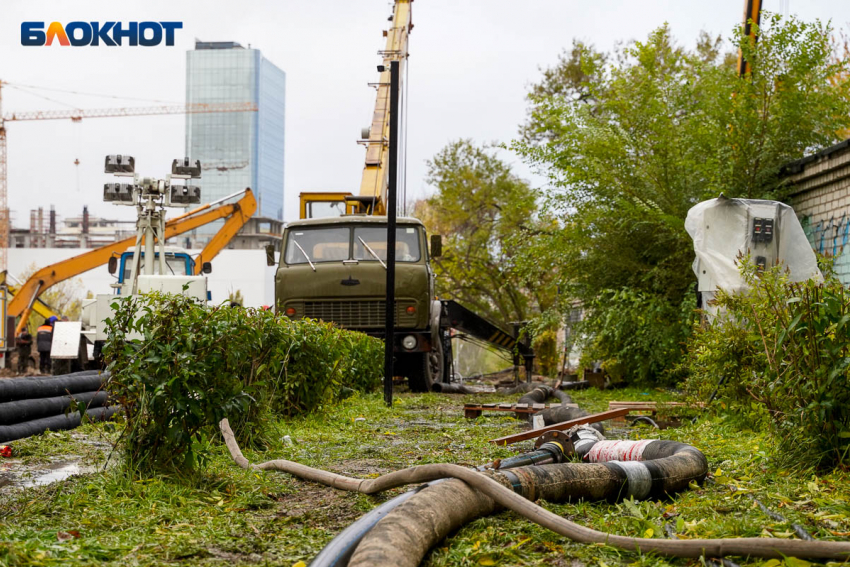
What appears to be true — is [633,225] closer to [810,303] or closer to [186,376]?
[810,303]

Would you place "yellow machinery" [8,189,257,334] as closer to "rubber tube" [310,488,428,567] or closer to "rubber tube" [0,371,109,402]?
"rubber tube" [0,371,109,402]

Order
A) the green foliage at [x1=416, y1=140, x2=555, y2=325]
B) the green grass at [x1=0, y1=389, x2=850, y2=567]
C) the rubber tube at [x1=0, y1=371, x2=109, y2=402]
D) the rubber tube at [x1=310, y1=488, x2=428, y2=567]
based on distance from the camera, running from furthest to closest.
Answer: the green foliage at [x1=416, y1=140, x2=555, y2=325], the rubber tube at [x1=0, y1=371, x2=109, y2=402], the green grass at [x1=0, y1=389, x2=850, y2=567], the rubber tube at [x1=310, y1=488, x2=428, y2=567]

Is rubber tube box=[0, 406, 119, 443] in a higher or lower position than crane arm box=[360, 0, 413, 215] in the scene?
lower

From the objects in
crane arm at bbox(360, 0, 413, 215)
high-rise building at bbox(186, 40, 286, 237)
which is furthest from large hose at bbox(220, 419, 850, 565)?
high-rise building at bbox(186, 40, 286, 237)

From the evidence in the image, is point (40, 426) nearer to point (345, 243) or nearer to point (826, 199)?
point (345, 243)

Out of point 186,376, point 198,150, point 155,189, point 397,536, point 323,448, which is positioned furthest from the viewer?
point 198,150

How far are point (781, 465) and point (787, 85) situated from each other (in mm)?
8478

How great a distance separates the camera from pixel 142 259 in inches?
601

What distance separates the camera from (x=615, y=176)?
1306 cm

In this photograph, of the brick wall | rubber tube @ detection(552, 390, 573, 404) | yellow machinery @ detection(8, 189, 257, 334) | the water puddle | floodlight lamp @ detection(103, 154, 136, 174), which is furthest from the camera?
yellow machinery @ detection(8, 189, 257, 334)

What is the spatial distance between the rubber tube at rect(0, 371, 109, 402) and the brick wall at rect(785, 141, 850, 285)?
28.1 ft

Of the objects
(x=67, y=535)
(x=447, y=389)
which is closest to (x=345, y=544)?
(x=67, y=535)

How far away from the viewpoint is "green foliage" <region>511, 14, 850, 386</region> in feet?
39.1

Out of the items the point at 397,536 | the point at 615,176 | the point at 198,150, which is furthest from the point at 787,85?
the point at 198,150
